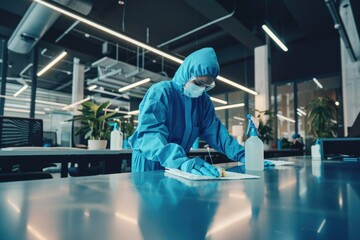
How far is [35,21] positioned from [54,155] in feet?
10.9

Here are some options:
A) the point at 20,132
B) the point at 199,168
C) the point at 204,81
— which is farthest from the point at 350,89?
the point at 20,132

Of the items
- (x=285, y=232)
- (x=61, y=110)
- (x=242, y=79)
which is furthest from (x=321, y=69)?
(x=61, y=110)

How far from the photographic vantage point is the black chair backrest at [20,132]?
2092 millimetres

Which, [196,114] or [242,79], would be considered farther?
[242,79]

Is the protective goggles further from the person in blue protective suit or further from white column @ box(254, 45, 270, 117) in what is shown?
white column @ box(254, 45, 270, 117)

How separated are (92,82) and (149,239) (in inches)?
284

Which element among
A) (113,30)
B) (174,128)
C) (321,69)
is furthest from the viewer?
(321,69)

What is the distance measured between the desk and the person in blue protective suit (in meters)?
0.57

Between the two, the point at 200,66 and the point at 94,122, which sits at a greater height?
the point at 200,66

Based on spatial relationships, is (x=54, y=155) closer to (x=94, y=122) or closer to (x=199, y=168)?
(x=94, y=122)

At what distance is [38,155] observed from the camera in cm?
145

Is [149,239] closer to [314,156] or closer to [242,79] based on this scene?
A: [314,156]

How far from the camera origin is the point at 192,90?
127cm

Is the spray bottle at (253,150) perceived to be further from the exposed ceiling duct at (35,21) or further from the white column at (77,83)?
the white column at (77,83)
